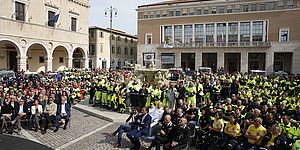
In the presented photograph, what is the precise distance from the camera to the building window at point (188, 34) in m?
48.2

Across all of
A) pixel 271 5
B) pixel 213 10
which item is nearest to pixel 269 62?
pixel 271 5

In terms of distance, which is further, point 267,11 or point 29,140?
point 267,11

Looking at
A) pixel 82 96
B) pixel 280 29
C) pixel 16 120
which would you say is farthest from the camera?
pixel 280 29

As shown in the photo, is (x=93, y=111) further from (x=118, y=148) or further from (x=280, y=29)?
(x=280, y=29)

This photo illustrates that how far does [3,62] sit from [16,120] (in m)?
26.4

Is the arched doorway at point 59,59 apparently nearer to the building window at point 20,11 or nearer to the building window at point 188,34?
the building window at point 20,11

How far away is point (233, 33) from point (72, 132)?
40.4 metres

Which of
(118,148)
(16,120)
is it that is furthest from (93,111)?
(118,148)

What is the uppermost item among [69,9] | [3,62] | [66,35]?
[69,9]

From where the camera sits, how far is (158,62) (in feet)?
168

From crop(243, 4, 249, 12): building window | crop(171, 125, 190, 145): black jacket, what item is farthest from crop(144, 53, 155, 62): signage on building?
crop(171, 125, 190, 145): black jacket

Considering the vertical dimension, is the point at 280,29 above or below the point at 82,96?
above

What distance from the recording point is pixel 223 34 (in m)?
45.6

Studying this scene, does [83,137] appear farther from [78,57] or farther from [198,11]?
[198,11]
